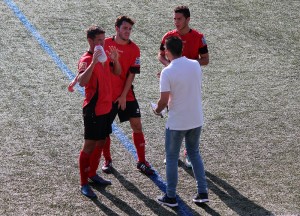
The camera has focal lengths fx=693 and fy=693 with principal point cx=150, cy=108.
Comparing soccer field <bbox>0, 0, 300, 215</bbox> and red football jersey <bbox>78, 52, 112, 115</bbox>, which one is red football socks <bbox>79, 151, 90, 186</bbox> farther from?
red football jersey <bbox>78, 52, 112, 115</bbox>

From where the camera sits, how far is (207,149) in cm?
912

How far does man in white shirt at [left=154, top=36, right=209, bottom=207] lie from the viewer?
721cm

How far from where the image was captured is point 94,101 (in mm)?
7625

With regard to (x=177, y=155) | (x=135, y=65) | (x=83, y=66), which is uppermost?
(x=83, y=66)

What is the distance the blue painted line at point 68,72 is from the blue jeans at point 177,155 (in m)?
0.29

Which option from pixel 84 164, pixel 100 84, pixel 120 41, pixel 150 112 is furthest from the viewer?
pixel 150 112

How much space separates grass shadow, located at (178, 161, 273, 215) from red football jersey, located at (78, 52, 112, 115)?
154 centimetres

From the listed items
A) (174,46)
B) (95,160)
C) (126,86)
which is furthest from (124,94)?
(174,46)

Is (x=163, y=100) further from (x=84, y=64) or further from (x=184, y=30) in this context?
(x=184, y=30)

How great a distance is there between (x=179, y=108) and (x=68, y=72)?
4580 mm

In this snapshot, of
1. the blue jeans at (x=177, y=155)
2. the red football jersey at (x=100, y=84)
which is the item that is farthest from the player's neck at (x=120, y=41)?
the blue jeans at (x=177, y=155)

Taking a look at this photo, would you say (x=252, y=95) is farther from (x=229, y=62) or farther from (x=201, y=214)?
(x=201, y=214)

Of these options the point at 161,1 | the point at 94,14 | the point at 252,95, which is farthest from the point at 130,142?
the point at 161,1

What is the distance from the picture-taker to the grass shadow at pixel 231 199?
297 inches
